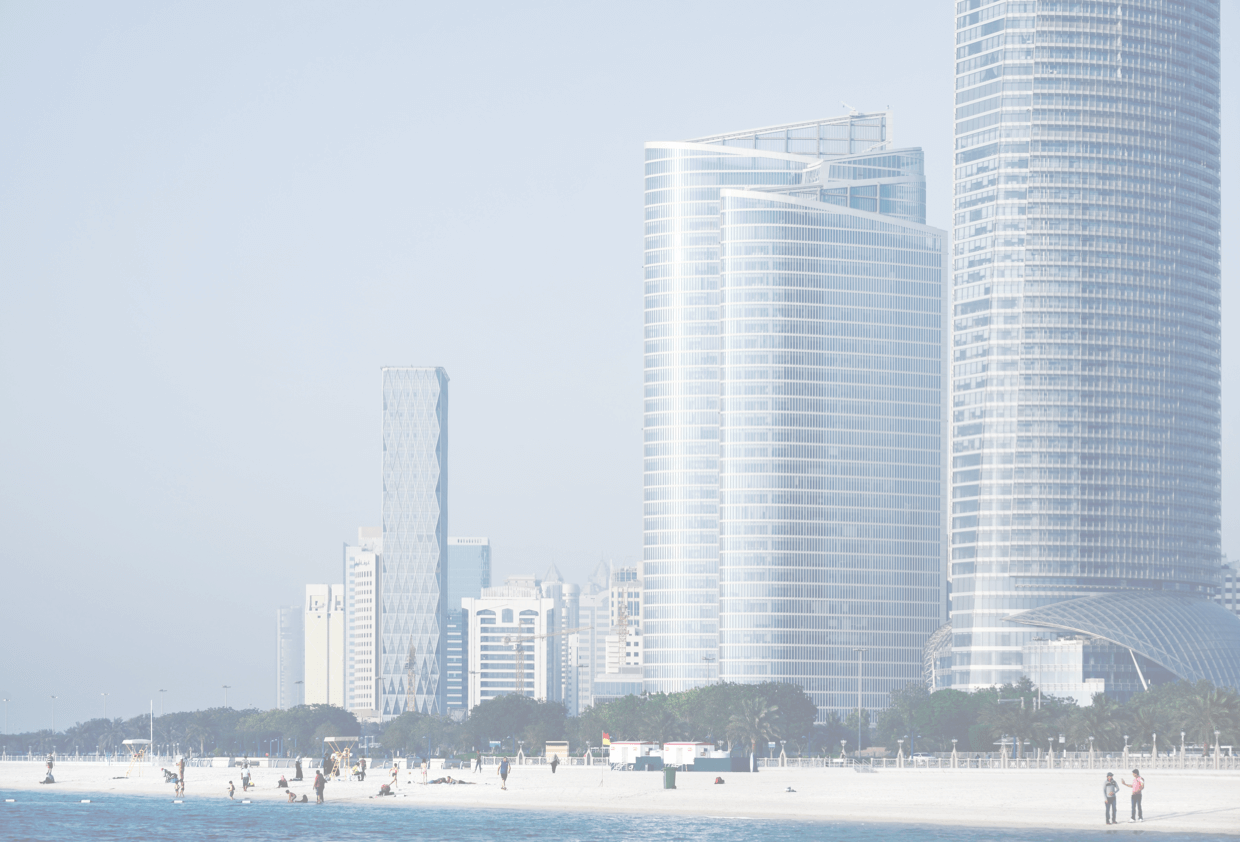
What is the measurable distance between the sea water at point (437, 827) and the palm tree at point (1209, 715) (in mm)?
75419

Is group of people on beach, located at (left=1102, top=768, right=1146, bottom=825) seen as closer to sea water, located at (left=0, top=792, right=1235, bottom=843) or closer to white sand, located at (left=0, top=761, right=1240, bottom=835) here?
white sand, located at (left=0, top=761, right=1240, bottom=835)

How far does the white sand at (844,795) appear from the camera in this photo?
9575cm

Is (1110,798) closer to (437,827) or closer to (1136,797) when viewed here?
(1136,797)

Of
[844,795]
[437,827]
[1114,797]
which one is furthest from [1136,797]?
[437,827]

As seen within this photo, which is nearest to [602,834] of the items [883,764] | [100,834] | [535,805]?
[535,805]

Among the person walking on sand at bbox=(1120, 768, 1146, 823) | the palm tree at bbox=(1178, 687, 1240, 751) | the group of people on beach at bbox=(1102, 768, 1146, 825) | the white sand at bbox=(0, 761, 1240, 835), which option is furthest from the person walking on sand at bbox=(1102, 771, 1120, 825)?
the palm tree at bbox=(1178, 687, 1240, 751)

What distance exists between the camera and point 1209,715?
538 feet

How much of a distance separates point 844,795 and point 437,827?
29.2m

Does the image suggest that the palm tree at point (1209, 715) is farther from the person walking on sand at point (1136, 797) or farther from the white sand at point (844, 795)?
the person walking on sand at point (1136, 797)

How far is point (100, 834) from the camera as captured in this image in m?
101

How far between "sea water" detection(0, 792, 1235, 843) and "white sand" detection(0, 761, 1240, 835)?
9.41 ft

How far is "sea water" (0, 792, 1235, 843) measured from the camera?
294 feet

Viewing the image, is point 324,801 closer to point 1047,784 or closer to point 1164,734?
point 1047,784

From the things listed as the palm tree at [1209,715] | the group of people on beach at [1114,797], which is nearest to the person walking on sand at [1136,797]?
the group of people on beach at [1114,797]
